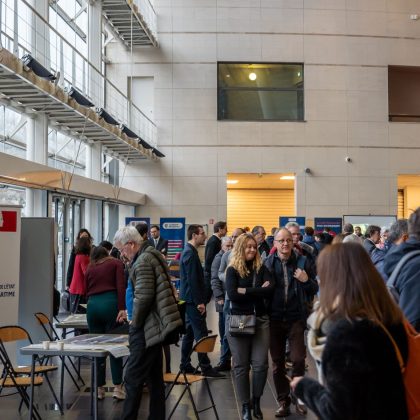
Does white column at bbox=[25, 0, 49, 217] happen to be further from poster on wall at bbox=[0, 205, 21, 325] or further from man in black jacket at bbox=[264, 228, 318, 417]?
man in black jacket at bbox=[264, 228, 318, 417]

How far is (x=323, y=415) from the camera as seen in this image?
2.24 metres

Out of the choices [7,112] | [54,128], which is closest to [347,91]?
[54,128]

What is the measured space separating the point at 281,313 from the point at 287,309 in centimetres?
7

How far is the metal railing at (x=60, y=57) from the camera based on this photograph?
10273 millimetres

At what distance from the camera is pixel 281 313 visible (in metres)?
5.83

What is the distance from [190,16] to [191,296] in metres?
13.7

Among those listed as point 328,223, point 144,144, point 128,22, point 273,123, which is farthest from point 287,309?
point 273,123

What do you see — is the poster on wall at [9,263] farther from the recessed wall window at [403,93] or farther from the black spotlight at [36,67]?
the recessed wall window at [403,93]

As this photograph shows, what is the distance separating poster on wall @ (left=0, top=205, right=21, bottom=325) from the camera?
7129mm

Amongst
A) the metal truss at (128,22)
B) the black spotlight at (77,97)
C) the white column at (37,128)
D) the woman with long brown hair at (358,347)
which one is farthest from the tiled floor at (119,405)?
the metal truss at (128,22)

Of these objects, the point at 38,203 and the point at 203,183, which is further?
the point at 203,183

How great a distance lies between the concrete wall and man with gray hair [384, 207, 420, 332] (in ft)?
49.3

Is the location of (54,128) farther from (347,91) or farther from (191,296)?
(347,91)

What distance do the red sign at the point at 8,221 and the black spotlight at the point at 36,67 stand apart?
2.32 metres
